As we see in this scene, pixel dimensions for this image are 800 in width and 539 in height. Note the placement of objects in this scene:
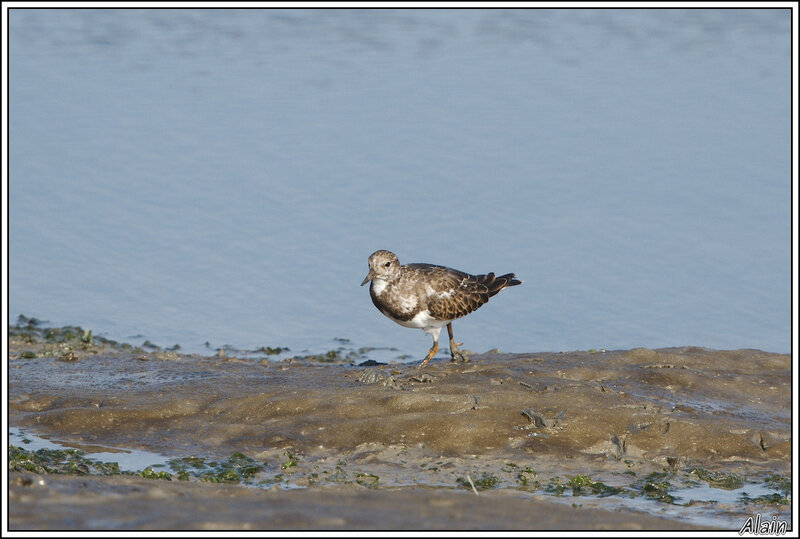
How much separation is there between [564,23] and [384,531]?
2736cm

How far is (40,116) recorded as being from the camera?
23.1 m

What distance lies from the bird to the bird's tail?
0.37 m

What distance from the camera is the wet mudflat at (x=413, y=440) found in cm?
675

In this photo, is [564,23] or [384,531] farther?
[564,23]

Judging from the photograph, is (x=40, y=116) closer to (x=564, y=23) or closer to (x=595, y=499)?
(x=564, y=23)

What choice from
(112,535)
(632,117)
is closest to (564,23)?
(632,117)

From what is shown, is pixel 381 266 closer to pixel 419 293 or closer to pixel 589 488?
pixel 419 293

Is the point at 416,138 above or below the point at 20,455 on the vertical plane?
above

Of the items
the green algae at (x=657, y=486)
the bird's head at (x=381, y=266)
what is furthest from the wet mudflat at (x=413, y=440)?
the bird's head at (x=381, y=266)

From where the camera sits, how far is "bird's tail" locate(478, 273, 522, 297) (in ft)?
43.5

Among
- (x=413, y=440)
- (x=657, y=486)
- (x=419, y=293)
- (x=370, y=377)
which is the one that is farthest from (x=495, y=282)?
(x=657, y=486)

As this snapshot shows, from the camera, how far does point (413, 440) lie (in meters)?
9.66

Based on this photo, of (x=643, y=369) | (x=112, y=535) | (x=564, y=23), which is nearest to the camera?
(x=112, y=535)

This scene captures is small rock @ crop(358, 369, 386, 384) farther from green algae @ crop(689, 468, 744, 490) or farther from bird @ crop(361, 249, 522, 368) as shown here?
green algae @ crop(689, 468, 744, 490)
